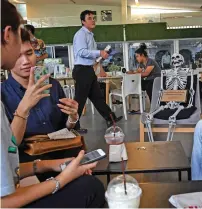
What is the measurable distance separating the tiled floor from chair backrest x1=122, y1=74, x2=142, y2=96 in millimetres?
430

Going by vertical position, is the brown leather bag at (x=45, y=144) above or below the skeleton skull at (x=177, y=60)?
below

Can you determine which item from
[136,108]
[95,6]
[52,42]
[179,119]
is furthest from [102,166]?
[95,6]

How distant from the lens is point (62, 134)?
1.80m

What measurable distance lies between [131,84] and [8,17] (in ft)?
14.3

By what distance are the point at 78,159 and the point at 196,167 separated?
1.22 m

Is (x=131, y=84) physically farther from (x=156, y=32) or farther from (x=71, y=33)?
(x=71, y=33)

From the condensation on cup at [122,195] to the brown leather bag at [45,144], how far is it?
2.44ft

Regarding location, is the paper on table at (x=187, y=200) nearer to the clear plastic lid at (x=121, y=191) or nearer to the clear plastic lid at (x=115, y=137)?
the clear plastic lid at (x=121, y=191)

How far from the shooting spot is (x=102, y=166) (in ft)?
5.91

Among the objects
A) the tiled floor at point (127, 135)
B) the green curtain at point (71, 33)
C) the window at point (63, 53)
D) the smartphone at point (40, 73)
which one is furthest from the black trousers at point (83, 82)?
the window at point (63, 53)

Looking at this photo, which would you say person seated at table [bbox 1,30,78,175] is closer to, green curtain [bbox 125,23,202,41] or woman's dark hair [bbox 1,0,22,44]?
woman's dark hair [bbox 1,0,22,44]

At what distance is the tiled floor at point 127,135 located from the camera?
2.64m

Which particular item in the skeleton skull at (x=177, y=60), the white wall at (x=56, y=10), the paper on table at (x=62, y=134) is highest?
the white wall at (x=56, y=10)

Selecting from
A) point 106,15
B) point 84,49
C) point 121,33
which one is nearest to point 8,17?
point 84,49
